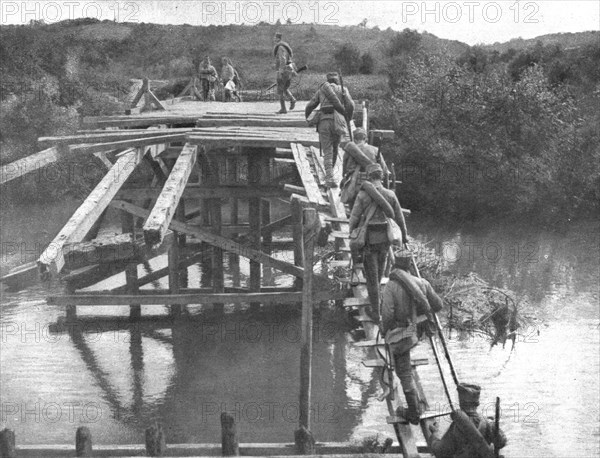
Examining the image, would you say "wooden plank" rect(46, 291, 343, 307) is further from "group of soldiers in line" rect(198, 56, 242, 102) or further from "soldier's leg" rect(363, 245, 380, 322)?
"group of soldiers in line" rect(198, 56, 242, 102)

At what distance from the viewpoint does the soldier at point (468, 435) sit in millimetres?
6129

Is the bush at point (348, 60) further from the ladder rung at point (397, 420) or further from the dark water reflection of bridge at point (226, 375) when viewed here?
the ladder rung at point (397, 420)

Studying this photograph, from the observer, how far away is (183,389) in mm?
13445

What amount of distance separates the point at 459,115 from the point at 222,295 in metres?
14.4

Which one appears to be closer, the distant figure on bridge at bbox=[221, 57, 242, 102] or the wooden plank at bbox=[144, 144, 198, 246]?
the wooden plank at bbox=[144, 144, 198, 246]

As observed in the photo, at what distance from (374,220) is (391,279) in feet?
4.21

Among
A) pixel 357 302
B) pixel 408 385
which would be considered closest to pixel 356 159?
pixel 357 302

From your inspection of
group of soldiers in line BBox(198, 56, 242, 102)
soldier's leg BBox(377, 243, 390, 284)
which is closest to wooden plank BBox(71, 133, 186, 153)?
soldier's leg BBox(377, 243, 390, 284)

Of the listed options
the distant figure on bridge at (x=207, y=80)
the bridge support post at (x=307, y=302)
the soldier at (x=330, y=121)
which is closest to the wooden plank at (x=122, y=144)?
the soldier at (x=330, y=121)

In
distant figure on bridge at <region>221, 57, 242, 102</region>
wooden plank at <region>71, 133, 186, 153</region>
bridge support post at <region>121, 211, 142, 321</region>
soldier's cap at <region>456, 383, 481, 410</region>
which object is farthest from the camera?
distant figure on bridge at <region>221, 57, 242, 102</region>

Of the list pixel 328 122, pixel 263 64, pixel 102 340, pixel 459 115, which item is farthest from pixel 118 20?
pixel 328 122

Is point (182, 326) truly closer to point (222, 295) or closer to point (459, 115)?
point (222, 295)

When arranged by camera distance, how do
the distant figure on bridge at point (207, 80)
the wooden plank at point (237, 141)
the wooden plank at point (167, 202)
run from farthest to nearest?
the distant figure on bridge at point (207, 80) → the wooden plank at point (237, 141) → the wooden plank at point (167, 202)

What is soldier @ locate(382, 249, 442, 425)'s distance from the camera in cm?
733
